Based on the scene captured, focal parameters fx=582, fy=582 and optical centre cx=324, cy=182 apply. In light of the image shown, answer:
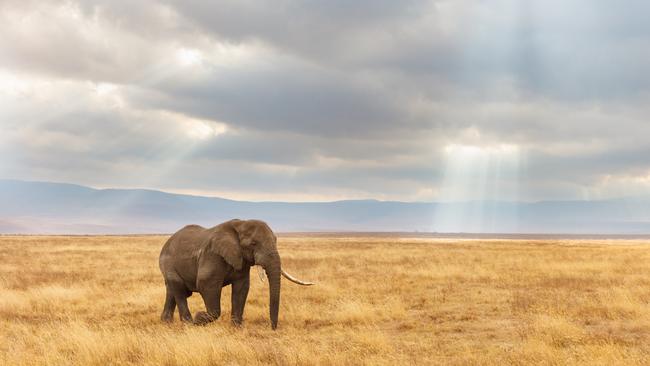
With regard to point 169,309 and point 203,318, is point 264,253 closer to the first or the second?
point 203,318

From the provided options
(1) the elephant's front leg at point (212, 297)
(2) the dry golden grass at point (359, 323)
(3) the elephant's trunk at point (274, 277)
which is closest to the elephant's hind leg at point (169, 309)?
(2) the dry golden grass at point (359, 323)

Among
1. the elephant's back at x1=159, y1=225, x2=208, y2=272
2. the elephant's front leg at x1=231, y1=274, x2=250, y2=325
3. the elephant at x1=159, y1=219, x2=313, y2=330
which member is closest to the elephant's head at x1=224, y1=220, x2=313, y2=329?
the elephant at x1=159, y1=219, x2=313, y2=330

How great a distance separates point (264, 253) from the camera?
41.2 ft

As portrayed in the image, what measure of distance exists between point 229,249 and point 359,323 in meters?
3.89

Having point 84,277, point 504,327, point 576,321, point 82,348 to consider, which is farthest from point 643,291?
point 84,277

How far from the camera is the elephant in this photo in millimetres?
12602

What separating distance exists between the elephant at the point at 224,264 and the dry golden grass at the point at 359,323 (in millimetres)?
544

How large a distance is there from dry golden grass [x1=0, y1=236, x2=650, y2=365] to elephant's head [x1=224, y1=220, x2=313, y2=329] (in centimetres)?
90

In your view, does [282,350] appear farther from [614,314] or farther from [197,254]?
[614,314]

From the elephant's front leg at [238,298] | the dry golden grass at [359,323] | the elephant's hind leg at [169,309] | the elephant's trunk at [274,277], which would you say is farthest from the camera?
the elephant's hind leg at [169,309]

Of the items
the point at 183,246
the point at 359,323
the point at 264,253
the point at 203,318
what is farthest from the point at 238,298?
the point at 359,323

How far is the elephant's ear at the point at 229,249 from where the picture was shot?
41.5 feet

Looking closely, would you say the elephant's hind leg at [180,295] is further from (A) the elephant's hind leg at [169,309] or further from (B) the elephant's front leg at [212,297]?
(B) the elephant's front leg at [212,297]

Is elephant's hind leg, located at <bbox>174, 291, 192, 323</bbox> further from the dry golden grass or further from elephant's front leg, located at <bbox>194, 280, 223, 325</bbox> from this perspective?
elephant's front leg, located at <bbox>194, 280, 223, 325</bbox>
